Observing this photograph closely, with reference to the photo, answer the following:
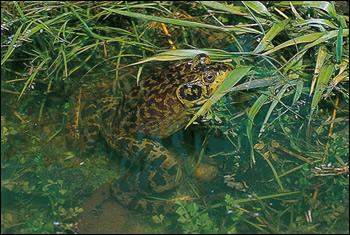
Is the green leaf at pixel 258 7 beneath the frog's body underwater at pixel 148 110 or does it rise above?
above

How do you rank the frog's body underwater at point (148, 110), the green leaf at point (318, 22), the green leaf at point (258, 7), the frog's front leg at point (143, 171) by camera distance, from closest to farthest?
the frog's front leg at point (143, 171), the frog's body underwater at point (148, 110), the green leaf at point (318, 22), the green leaf at point (258, 7)

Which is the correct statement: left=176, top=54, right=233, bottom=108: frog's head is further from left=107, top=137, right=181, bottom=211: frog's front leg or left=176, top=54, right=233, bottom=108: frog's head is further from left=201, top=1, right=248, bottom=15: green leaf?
left=201, top=1, right=248, bottom=15: green leaf

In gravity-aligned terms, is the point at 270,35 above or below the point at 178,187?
above

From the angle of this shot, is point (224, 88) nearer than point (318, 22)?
Yes

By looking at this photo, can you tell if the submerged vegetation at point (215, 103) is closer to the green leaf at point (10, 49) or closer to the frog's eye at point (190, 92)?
the green leaf at point (10, 49)

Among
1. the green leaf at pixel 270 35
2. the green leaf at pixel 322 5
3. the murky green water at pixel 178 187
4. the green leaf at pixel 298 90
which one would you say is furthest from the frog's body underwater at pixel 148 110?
the green leaf at pixel 322 5

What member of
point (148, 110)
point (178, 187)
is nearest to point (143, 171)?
point (178, 187)

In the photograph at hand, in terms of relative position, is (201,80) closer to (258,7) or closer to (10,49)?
(258,7)
